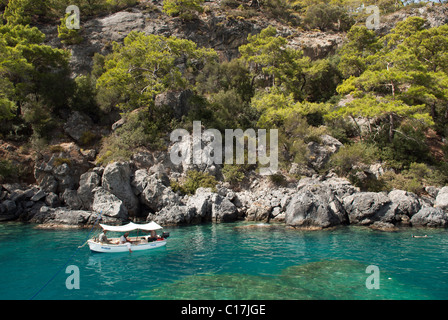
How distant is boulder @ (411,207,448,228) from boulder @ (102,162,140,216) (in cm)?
2283

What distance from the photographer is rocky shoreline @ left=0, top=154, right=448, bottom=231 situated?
20969 mm

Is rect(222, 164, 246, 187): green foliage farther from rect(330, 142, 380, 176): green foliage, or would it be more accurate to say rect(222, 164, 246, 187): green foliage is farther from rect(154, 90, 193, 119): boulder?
rect(330, 142, 380, 176): green foliage

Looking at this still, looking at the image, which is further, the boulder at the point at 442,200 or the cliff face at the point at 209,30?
the cliff face at the point at 209,30

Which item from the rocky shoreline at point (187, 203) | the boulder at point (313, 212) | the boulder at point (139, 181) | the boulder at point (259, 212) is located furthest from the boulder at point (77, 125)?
the boulder at point (313, 212)

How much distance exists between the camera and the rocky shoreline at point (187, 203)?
21.0 m

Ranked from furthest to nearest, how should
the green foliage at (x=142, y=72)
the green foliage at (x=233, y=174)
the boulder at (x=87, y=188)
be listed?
the green foliage at (x=142, y=72) < the green foliage at (x=233, y=174) < the boulder at (x=87, y=188)

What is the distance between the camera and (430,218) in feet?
66.7

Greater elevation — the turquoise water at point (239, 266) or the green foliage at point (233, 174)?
the green foliage at point (233, 174)

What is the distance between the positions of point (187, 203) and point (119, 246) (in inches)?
360

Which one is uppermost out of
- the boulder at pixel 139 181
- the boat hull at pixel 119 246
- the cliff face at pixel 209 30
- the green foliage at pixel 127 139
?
the cliff face at pixel 209 30

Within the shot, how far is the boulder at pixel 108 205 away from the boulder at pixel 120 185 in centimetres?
51

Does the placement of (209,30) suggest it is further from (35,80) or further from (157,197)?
(157,197)

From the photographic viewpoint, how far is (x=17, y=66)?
2752 centimetres

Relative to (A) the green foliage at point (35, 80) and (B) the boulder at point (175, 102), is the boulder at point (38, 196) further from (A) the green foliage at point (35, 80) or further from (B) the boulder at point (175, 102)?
(B) the boulder at point (175, 102)
